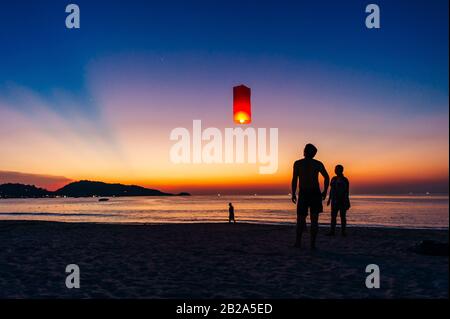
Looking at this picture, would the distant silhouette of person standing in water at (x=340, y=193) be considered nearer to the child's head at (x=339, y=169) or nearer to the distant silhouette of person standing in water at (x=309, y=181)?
the child's head at (x=339, y=169)

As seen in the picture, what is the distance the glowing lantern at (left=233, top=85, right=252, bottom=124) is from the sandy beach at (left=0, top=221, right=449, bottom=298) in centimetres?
269

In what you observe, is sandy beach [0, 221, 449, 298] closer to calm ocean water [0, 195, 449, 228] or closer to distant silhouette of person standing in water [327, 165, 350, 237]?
distant silhouette of person standing in water [327, 165, 350, 237]

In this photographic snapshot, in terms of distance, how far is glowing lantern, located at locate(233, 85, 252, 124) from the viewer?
20.8ft

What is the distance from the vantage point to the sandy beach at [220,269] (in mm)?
5520

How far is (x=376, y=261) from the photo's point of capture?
7859mm

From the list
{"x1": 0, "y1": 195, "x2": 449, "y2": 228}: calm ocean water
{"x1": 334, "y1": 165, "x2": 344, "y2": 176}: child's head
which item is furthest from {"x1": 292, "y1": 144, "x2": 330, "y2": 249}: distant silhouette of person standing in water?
{"x1": 0, "y1": 195, "x2": 449, "y2": 228}: calm ocean water

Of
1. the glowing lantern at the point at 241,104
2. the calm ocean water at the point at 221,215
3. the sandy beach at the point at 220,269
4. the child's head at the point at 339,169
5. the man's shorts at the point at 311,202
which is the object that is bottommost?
the calm ocean water at the point at 221,215

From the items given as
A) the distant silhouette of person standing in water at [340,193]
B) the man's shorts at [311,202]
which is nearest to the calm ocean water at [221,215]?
the distant silhouette of person standing in water at [340,193]

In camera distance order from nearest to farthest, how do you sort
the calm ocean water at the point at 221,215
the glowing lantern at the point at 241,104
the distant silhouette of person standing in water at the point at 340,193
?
the glowing lantern at the point at 241,104 → the distant silhouette of person standing in water at the point at 340,193 → the calm ocean water at the point at 221,215

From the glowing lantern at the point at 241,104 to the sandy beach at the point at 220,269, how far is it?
2689mm

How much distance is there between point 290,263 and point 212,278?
1946mm

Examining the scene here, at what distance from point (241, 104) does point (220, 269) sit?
3136mm
